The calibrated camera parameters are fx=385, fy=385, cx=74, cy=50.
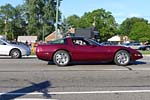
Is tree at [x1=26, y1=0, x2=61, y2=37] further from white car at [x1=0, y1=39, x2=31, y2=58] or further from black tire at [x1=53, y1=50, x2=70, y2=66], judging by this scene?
black tire at [x1=53, y1=50, x2=70, y2=66]

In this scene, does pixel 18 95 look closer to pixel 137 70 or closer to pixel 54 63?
pixel 137 70

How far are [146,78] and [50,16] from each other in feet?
254

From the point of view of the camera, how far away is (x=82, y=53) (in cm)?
1631

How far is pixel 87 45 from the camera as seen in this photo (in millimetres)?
16469

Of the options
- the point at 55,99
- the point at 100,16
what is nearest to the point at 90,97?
the point at 55,99

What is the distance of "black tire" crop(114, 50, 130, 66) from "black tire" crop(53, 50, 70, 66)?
207 cm

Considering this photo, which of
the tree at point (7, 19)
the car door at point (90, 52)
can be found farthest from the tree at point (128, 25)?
the car door at point (90, 52)

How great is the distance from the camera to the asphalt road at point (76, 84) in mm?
9016

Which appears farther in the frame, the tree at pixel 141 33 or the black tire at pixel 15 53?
the tree at pixel 141 33

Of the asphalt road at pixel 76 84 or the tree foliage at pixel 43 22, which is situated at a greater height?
the tree foliage at pixel 43 22

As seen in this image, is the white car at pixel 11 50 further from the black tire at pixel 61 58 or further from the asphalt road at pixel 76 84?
the asphalt road at pixel 76 84

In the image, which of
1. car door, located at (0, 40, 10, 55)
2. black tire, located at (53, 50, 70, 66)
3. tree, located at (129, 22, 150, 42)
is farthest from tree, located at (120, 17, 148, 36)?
black tire, located at (53, 50, 70, 66)

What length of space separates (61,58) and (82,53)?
91 cm

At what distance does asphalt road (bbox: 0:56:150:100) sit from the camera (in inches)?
355
